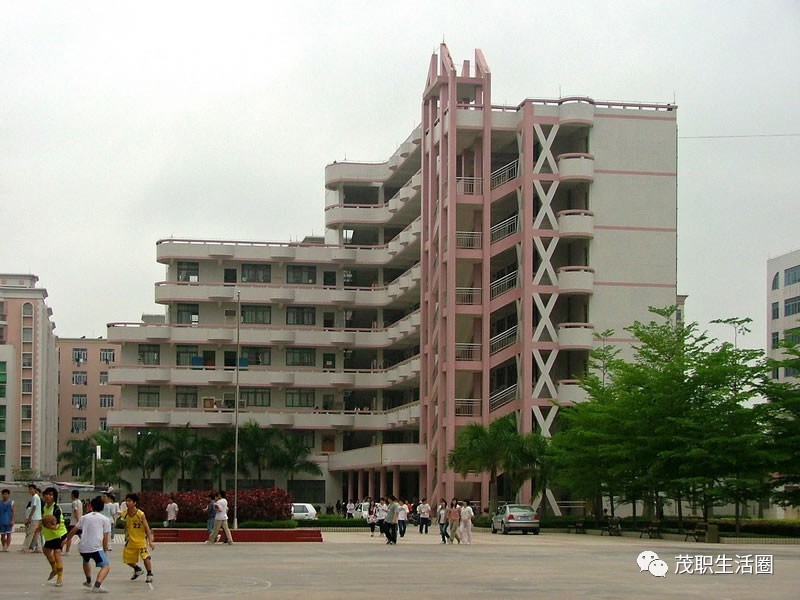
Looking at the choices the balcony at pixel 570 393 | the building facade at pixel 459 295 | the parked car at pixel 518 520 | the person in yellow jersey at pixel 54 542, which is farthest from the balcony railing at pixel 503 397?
the person in yellow jersey at pixel 54 542

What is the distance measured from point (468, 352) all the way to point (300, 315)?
79.5ft

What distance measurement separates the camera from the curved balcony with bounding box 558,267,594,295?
72.1 m

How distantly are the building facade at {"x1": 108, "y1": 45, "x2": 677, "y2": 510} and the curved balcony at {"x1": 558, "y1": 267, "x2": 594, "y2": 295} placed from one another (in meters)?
0.11

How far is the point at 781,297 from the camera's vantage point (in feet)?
382

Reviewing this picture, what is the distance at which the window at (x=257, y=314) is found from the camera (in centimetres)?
9531

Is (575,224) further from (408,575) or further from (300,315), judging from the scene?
(408,575)

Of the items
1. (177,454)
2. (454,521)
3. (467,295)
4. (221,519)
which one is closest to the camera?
(221,519)

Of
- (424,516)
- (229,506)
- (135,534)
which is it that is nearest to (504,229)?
(424,516)

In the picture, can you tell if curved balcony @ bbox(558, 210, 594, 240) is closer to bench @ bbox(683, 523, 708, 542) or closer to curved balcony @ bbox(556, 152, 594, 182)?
curved balcony @ bbox(556, 152, 594, 182)

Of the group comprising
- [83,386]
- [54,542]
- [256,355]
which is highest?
[256,355]

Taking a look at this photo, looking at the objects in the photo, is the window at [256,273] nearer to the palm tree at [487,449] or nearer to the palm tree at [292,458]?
the palm tree at [292,458]

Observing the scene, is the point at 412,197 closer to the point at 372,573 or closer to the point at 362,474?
the point at 362,474

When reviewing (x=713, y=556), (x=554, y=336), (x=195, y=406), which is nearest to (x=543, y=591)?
(x=713, y=556)

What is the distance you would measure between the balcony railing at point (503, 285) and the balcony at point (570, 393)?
20.6 feet
